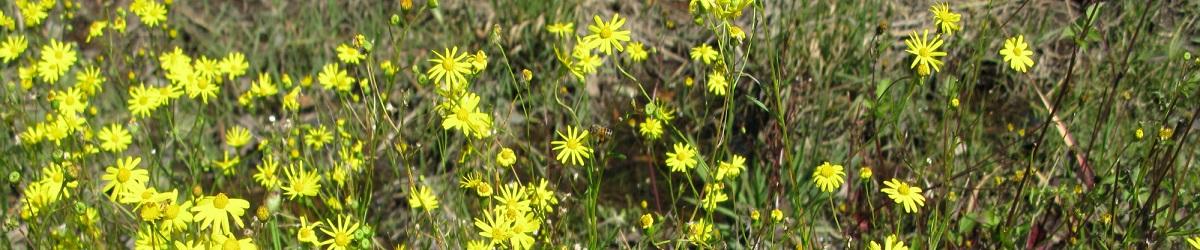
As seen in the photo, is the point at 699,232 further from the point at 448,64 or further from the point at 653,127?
the point at 448,64

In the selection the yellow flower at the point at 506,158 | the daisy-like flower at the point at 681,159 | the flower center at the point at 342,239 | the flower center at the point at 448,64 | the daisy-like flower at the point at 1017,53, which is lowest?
the flower center at the point at 342,239

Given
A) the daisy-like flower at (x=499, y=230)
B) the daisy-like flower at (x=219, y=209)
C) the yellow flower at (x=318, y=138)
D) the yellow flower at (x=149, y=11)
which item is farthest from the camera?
the yellow flower at (x=149, y=11)

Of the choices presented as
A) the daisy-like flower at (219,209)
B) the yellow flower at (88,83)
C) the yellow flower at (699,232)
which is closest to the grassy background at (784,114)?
the yellow flower at (88,83)

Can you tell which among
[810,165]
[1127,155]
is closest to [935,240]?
[810,165]

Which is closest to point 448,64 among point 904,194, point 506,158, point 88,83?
point 506,158

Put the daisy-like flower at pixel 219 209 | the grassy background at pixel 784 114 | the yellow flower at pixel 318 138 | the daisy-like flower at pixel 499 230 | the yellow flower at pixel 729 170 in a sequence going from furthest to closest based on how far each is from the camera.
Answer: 1. the yellow flower at pixel 318 138
2. the grassy background at pixel 784 114
3. the yellow flower at pixel 729 170
4. the daisy-like flower at pixel 499 230
5. the daisy-like flower at pixel 219 209

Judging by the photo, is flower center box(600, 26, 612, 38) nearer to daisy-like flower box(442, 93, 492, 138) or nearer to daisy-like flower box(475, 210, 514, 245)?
daisy-like flower box(442, 93, 492, 138)

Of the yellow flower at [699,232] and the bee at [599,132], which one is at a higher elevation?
the bee at [599,132]

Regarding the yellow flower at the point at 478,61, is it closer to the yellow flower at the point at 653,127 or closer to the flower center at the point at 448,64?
the flower center at the point at 448,64
